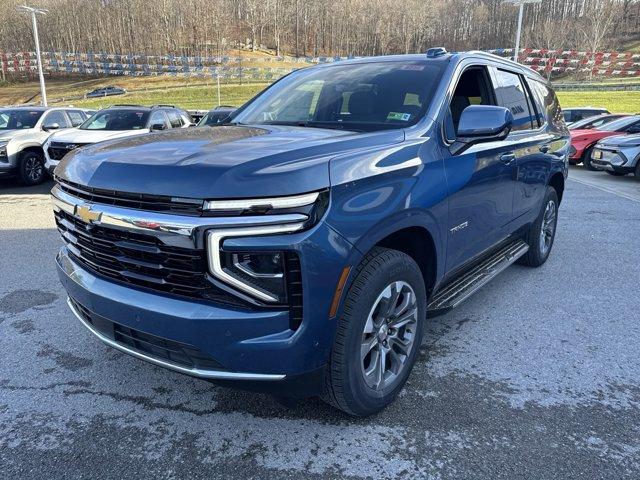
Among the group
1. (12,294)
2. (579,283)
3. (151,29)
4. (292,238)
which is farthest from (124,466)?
(151,29)

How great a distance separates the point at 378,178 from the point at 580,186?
35.0ft

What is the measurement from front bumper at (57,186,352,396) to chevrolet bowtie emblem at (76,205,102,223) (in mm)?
82

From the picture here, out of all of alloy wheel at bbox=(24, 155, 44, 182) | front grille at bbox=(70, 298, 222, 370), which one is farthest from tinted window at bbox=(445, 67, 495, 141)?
alloy wheel at bbox=(24, 155, 44, 182)

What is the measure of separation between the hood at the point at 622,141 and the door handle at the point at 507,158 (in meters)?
10.5

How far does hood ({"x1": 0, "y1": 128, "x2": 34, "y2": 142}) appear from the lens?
9.87 metres

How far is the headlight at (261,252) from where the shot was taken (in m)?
2.00

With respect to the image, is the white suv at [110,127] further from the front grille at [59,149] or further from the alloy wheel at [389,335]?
the alloy wheel at [389,335]

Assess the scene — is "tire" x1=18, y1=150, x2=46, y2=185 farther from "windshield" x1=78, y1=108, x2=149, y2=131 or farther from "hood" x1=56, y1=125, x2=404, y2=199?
"hood" x1=56, y1=125, x2=404, y2=199

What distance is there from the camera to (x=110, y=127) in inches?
422

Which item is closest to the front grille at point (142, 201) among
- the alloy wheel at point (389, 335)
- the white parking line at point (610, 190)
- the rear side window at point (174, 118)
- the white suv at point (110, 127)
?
the alloy wheel at point (389, 335)

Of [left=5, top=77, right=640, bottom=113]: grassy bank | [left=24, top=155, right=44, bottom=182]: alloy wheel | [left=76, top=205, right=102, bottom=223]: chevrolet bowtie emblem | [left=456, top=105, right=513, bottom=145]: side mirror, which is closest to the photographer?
[left=76, top=205, right=102, bottom=223]: chevrolet bowtie emblem

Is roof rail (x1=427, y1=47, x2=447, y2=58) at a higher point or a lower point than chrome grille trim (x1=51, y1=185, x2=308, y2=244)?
higher

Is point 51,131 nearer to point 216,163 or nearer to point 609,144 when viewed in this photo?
point 216,163

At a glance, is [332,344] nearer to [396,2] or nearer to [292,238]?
[292,238]
